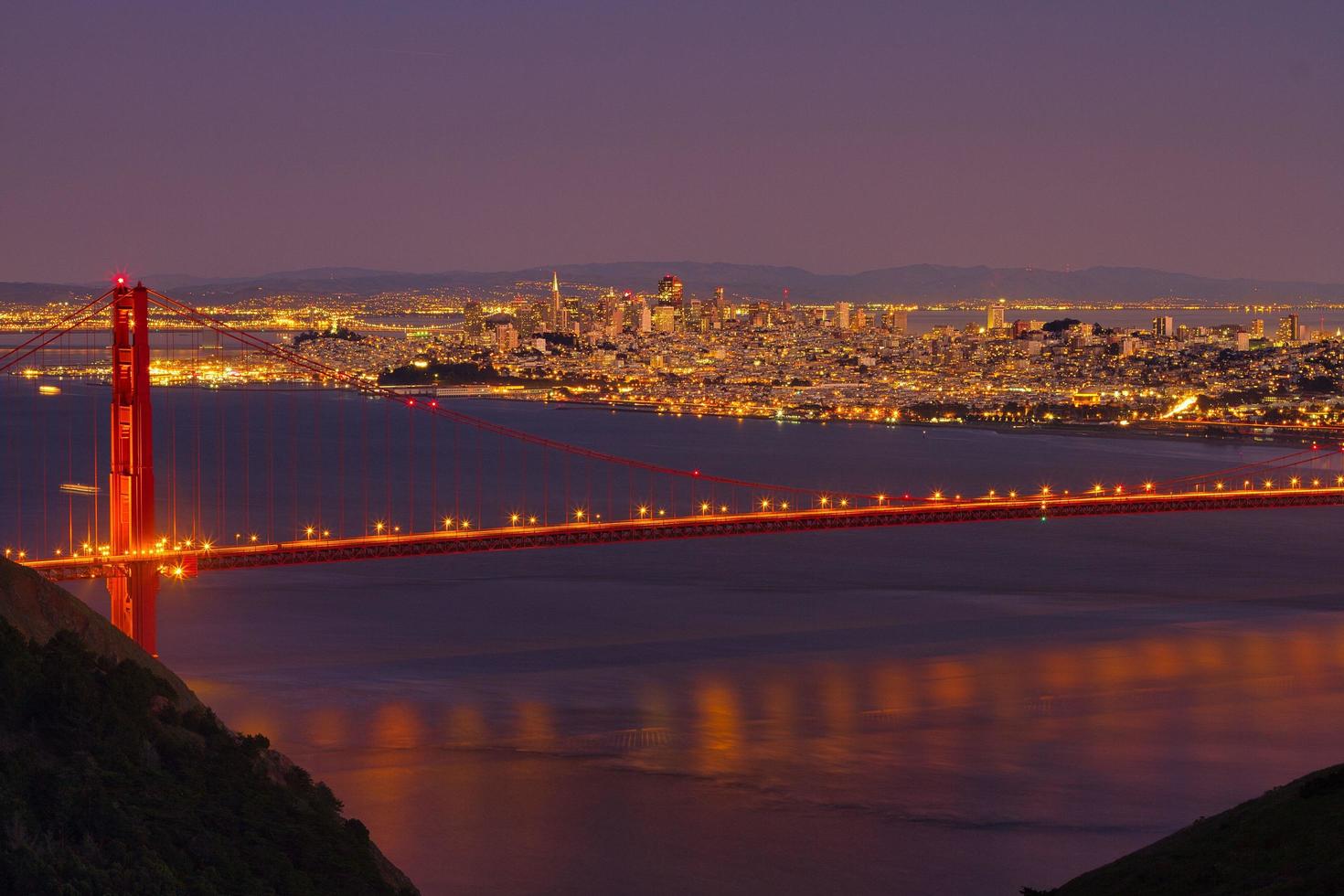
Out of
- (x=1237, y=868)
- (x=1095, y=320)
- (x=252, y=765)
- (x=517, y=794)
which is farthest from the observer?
(x=1095, y=320)

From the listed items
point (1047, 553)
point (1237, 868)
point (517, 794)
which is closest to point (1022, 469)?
point (1047, 553)

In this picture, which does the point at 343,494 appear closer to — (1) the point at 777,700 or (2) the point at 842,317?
(1) the point at 777,700

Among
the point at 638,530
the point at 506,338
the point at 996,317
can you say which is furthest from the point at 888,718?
the point at 996,317

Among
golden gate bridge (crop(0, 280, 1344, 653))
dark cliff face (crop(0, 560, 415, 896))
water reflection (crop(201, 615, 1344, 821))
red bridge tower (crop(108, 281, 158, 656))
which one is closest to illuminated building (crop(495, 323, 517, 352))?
golden gate bridge (crop(0, 280, 1344, 653))

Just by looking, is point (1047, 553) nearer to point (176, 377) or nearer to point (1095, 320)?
point (176, 377)

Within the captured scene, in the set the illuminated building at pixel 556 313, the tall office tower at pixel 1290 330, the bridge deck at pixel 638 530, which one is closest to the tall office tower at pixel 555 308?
the illuminated building at pixel 556 313
